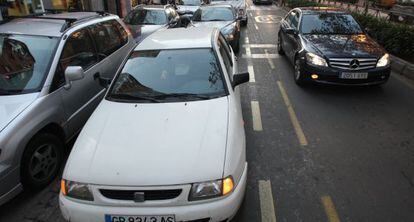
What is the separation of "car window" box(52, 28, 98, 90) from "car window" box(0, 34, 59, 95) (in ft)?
0.50

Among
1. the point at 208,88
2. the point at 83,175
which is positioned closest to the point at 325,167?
the point at 208,88

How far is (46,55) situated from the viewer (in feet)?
14.5

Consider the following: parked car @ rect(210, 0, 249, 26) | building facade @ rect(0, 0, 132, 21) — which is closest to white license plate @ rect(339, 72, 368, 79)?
building facade @ rect(0, 0, 132, 21)

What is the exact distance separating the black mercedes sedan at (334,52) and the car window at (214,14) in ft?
11.1

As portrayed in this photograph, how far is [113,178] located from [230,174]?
0.99m

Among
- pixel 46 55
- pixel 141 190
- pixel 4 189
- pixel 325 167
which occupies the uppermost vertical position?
pixel 46 55

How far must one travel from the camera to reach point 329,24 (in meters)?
8.24

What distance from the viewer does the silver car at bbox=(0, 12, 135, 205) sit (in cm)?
357

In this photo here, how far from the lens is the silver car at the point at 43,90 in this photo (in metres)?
3.57

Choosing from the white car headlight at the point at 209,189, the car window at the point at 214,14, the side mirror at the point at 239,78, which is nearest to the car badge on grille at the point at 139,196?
the white car headlight at the point at 209,189

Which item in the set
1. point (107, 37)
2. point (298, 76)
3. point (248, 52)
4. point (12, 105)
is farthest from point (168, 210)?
point (248, 52)

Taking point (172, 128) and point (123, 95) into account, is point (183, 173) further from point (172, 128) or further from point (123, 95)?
point (123, 95)

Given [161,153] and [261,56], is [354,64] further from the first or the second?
[161,153]

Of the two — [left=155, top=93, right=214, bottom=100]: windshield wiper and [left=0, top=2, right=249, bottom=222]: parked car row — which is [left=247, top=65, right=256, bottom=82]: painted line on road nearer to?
[left=0, top=2, right=249, bottom=222]: parked car row
